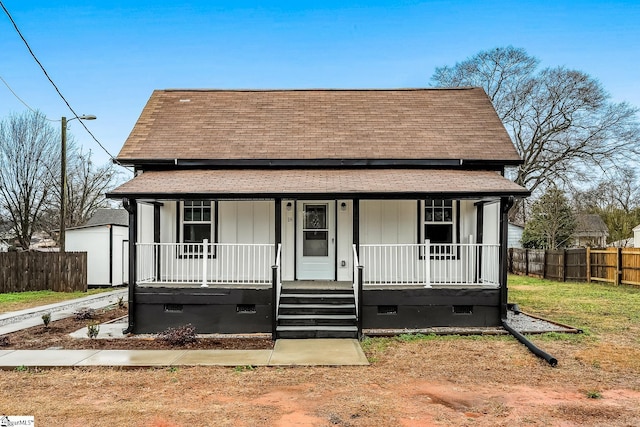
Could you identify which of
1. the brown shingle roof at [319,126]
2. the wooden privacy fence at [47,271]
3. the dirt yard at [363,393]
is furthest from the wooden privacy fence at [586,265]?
the wooden privacy fence at [47,271]

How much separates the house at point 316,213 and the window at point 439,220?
0.11 ft

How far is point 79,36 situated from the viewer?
717 inches

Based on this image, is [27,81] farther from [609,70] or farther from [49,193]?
[609,70]

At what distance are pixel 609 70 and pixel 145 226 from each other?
93.5 feet

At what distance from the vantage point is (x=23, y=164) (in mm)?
26156

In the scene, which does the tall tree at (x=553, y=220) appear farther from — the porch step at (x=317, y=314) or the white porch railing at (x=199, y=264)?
the white porch railing at (x=199, y=264)

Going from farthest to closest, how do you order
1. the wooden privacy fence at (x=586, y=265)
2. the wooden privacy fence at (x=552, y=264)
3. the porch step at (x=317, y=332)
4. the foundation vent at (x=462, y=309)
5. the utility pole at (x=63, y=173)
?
1. the wooden privacy fence at (x=552, y=264)
2. the wooden privacy fence at (x=586, y=265)
3. the utility pole at (x=63, y=173)
4. the foundation vent at (x=462, y=309)
5. the porch step at (x=317, y=332)

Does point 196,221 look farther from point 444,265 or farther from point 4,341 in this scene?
point 444,265

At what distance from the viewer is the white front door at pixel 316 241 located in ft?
37.5

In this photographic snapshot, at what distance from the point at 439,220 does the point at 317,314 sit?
12.4ft

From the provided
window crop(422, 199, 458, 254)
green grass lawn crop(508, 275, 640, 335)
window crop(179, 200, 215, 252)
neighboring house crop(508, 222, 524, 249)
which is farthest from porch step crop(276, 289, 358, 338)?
neighboring house crop(508, 222, 524, 249)

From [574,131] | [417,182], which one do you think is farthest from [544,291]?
[574,131]

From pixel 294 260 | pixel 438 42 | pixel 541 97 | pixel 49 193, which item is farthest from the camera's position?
pixel 541 97

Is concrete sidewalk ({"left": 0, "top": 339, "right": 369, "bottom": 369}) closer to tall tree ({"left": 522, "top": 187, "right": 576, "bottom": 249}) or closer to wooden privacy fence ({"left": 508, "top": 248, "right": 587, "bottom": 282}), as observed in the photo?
wooden privacy fence ({"left": 508, "top": 248, "right": 587, "bottom": 282})
